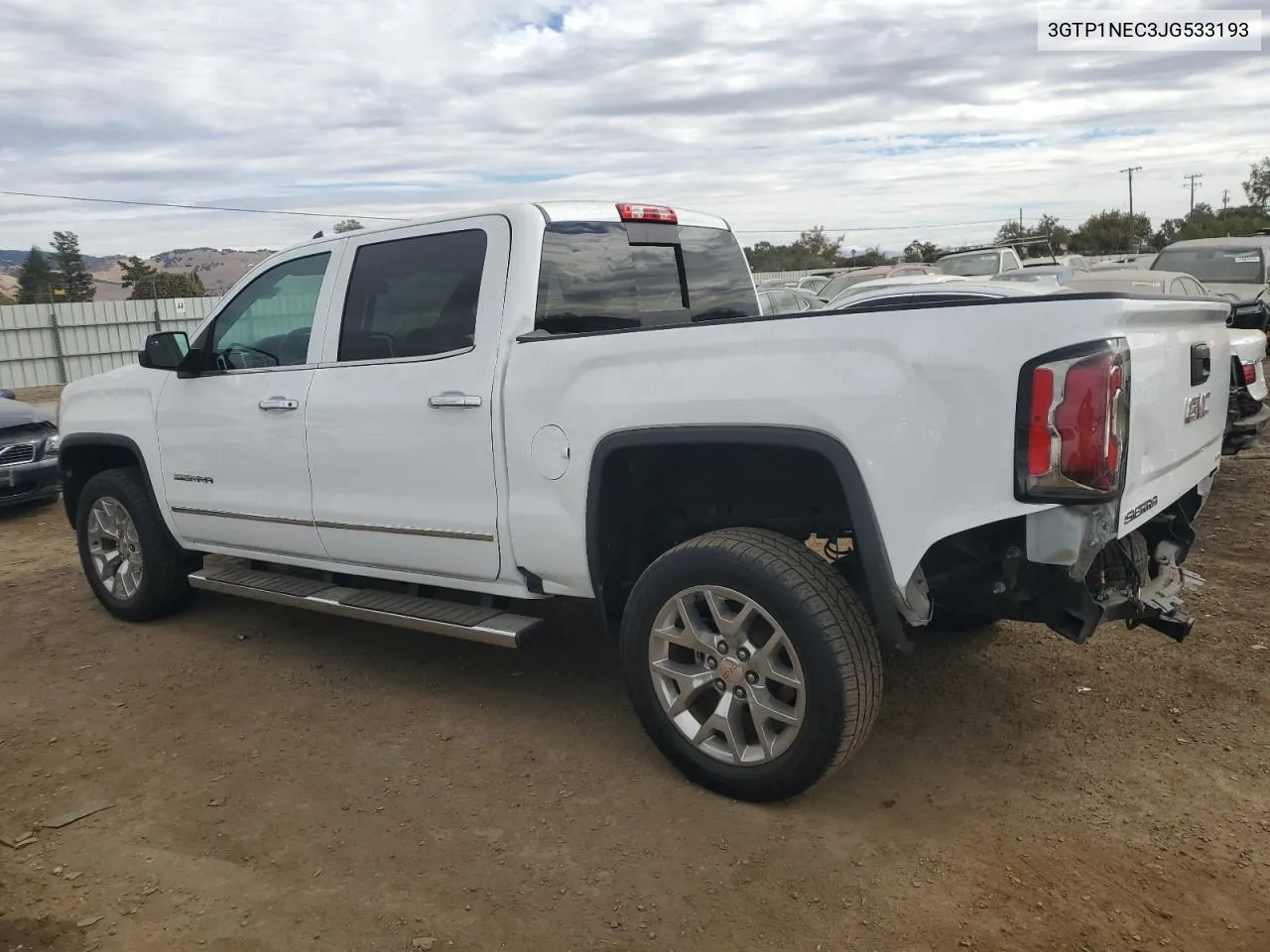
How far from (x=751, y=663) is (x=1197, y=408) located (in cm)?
180

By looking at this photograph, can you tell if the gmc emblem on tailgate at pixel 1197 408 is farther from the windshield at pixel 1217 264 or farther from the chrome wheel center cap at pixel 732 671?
the windshield at pixel 1217 264

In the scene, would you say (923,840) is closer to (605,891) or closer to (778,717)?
(778,717)

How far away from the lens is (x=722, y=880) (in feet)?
9.78

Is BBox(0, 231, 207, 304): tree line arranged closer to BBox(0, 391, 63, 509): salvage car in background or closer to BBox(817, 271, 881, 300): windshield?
BBox(817, 271, 881, 300): windshield

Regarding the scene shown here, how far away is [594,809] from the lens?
344 centimetres

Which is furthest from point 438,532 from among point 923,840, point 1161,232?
point 1161,232

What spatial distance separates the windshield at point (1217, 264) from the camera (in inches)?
571

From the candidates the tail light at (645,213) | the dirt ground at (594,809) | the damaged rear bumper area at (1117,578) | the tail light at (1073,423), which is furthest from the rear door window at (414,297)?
the damaged rear bumper area at (1117,578)

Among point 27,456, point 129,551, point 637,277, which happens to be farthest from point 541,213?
point 27,456

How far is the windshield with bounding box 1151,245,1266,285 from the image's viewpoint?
1450 cm

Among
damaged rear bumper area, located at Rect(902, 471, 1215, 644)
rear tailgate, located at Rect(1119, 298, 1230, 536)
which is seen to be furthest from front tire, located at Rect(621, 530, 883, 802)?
rear tailgate, located at Rect(1119, 298, 1230, 536)

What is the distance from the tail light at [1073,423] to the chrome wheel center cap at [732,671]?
1.08m

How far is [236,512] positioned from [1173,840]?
4204 mm

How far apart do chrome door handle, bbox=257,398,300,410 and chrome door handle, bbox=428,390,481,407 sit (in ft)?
2.93
